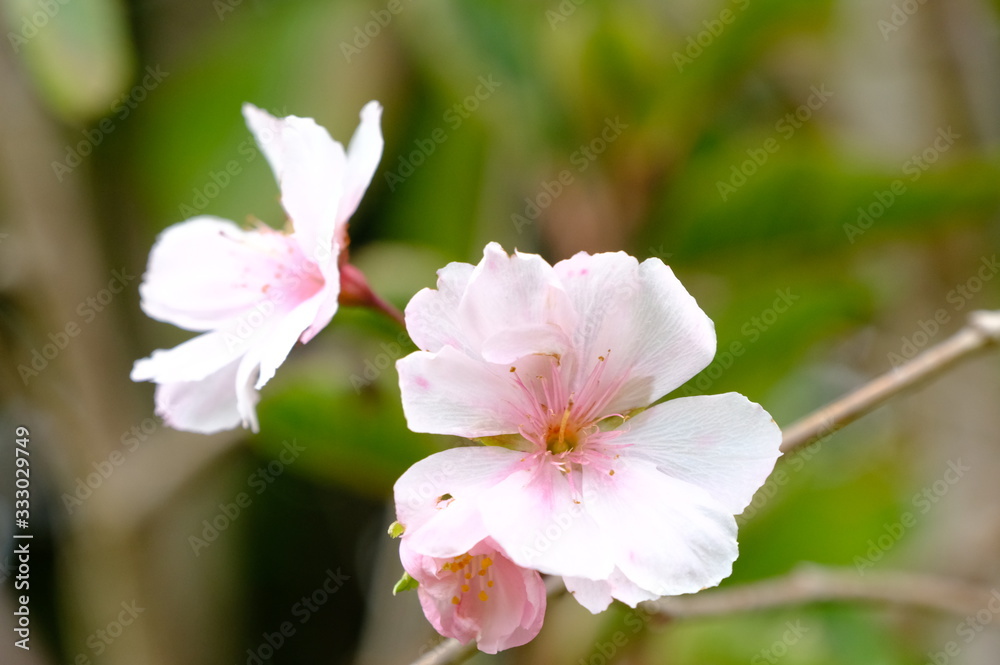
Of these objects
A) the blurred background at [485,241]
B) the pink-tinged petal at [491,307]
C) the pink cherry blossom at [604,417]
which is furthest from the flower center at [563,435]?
the blurred background at [485,241]

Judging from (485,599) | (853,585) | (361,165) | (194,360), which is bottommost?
(853,585)

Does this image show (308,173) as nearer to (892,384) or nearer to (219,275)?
(219,275)

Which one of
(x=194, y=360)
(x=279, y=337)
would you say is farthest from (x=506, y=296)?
(x=194, y=360)

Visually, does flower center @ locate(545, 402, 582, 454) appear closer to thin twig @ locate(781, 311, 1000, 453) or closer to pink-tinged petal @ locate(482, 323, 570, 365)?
pink-tinged petal @ locate(482, 323, 570, 365)

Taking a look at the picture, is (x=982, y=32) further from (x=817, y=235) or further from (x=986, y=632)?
(x=986, y=632)

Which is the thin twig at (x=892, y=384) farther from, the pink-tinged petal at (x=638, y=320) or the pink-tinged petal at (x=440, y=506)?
the pink-tinged petal at (x=440, y=506)

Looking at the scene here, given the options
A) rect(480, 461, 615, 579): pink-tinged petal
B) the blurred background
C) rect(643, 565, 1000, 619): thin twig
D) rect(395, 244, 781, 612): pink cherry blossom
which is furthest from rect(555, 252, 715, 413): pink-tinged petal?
the blurred background
